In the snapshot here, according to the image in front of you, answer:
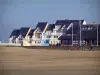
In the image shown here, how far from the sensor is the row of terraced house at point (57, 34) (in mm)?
2797

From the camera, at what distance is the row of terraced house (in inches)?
110

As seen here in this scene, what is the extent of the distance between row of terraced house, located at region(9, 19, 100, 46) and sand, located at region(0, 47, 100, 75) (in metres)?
0.11

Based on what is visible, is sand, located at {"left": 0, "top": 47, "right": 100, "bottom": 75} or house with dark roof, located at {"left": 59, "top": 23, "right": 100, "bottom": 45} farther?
house with dark roof, located at {"left": 59, "top": 23, "right": 100, "bottom": 45}

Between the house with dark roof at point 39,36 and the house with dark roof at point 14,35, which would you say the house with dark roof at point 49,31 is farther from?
the house with dark roof at point 14,35

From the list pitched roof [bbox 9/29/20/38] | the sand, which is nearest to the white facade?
the sand

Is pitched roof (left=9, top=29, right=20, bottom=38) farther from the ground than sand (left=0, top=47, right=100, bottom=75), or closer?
farther from the ground

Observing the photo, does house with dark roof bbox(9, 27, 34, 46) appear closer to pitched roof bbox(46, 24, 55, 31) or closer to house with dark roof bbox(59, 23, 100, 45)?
pitched roof bbox(46, 24, 55, 31)

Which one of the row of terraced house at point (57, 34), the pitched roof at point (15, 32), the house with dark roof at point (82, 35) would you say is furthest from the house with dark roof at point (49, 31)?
the pitched roof at point (15, 32)

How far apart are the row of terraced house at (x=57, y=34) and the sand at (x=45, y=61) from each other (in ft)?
0.36

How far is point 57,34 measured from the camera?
279 centimetres
